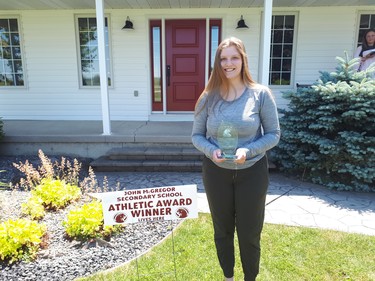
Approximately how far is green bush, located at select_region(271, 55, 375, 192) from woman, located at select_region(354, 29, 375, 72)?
884 mm

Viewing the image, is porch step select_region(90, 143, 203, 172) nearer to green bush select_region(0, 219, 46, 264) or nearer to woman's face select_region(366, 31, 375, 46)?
green bush select_region(0, 219, 46, 264)

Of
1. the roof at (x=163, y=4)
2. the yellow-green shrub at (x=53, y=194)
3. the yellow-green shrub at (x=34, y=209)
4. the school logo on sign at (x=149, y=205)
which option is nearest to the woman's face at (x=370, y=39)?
the roof at (x=163, y=4)

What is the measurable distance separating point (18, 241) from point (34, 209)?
2.02 ft

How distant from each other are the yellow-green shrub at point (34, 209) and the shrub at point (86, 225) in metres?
0.43

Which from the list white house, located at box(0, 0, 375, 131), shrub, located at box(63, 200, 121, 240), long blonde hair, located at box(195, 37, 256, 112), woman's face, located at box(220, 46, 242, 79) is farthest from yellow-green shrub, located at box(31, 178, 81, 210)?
white house, located at box(0, 0, 375, 131)

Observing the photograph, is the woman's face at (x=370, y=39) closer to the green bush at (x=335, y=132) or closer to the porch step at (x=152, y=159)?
the green bush at (x=335, y=132)

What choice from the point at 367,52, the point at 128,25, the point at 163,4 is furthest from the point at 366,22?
the point at 128,25

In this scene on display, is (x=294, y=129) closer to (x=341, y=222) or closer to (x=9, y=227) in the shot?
(x=341, y=222)

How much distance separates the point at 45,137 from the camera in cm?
521

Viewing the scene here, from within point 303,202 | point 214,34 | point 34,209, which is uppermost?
point 214,34

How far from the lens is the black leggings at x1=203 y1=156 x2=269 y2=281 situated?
1.78m

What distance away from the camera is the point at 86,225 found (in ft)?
→ 8.34

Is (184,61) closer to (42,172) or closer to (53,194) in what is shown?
(42,172)

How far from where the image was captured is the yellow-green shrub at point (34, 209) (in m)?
2.88
